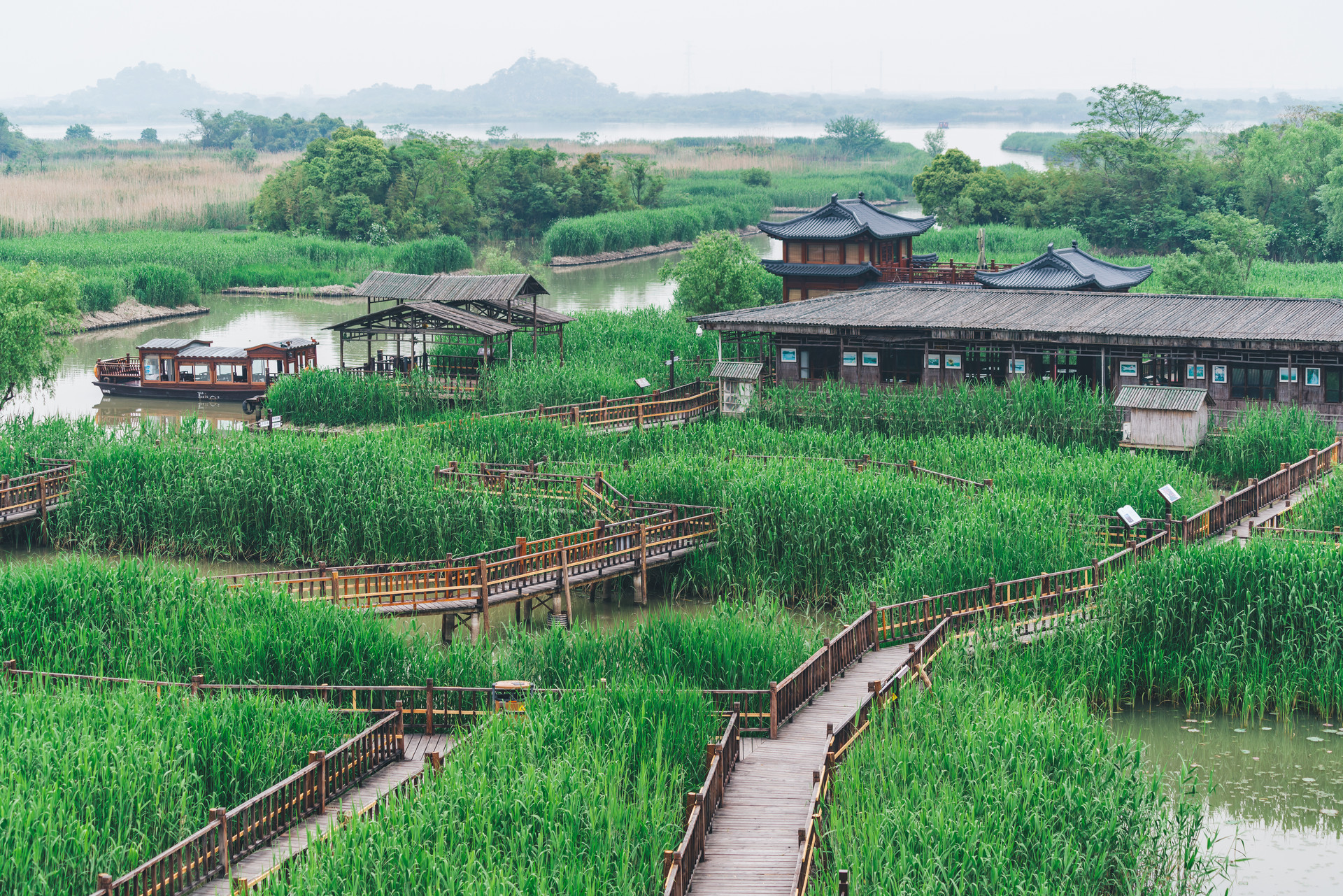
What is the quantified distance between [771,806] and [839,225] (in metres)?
38.8

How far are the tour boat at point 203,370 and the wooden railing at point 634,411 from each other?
12298mm

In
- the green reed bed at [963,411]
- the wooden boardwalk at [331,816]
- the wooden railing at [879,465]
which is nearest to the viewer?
the wooden boardwalk at [331,816]

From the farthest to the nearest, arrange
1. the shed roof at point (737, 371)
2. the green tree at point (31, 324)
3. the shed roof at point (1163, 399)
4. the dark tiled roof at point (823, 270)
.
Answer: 1. the dark tiled roof at point (823, 270)
2. the green tree at point (31, 324)
3. the shed roof at point (737, 371)
4. the shed roof at point (1163, 399)

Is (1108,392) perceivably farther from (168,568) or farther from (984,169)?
(984,169)

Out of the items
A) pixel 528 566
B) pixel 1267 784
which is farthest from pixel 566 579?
pixel 1267 784

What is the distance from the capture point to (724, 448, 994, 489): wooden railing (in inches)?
1158

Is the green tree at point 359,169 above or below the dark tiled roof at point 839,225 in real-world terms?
above

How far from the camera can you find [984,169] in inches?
3748

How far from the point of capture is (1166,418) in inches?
1372

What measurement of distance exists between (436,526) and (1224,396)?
19940 millimetres

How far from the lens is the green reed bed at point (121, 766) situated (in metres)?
14.4

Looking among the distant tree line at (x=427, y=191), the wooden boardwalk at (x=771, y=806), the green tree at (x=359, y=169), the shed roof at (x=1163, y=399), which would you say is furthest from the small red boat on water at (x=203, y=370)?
the green tree at (x=359, y=169)

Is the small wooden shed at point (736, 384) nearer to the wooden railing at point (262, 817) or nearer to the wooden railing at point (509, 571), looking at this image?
the wooden railing at point (509, 571)

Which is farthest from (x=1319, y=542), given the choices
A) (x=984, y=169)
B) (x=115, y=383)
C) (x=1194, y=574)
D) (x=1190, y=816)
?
(x=984, y=169)
